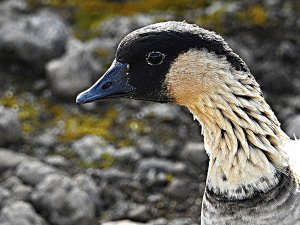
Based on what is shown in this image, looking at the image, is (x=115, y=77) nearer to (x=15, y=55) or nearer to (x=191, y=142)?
(x=191, y=142)

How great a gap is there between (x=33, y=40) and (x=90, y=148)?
1777mm

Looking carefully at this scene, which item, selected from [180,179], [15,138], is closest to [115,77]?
[180,179]

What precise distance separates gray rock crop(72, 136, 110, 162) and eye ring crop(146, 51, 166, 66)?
2.98 m

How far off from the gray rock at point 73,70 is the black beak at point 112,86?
334 cm

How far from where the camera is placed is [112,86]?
5777 millimetres

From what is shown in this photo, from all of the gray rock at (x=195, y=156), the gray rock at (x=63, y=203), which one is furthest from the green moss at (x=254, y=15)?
the gray rock at (x=63, y=203)

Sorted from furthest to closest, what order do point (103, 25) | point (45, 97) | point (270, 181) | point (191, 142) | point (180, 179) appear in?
point (103, 25) → point (45, 97) → point (191, 142) → point (180, 179) → point (270, 181)

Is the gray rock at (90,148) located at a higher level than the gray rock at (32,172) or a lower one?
lower

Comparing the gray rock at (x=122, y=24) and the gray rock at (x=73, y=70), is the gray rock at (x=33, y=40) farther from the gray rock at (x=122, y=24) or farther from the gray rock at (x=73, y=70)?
the gray rock at (x=122, y=24)

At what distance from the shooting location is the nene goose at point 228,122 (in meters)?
5.37

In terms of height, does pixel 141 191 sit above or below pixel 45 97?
below

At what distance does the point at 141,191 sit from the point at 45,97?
1953 mm

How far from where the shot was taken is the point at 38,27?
9.77 meters

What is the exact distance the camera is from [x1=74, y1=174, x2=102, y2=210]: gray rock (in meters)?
7.76
